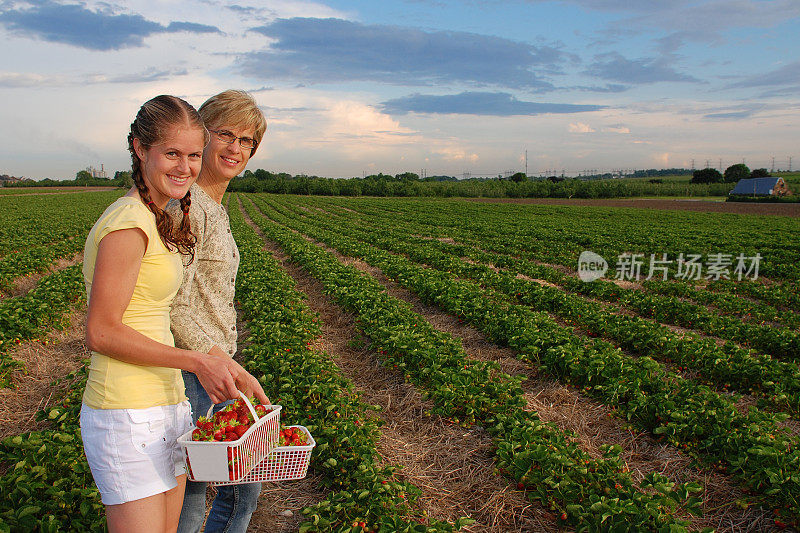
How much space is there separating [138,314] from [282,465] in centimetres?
94

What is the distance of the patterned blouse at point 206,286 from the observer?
7.16ft

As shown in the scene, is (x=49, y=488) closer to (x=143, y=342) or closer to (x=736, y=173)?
(x=143, y=342)

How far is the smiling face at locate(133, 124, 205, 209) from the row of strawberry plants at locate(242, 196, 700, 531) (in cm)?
321

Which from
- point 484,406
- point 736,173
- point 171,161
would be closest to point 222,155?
point 171,161

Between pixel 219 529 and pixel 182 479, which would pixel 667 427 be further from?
pixel 182 479

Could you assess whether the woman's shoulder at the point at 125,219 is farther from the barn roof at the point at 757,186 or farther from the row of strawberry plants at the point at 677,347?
the barn roof at the point at 757,186

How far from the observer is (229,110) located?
2.33 metres

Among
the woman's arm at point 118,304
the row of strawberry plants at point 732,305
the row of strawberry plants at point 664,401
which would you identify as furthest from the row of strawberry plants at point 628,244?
the woman's arm at point 118,304

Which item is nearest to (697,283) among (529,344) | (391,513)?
(529,344)

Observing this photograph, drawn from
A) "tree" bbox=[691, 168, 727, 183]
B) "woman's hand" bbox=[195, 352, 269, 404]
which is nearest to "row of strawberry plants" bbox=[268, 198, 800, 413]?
"woman's hand" bbox=[195, 352, 269, 404]

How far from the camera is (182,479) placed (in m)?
1.95

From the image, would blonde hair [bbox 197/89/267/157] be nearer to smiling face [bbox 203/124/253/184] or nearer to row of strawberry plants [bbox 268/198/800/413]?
smiling face [bbox 203/124/253/184]

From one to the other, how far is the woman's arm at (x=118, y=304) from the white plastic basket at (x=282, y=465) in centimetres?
68

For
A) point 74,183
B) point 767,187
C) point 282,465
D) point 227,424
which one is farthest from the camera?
point 74,183
